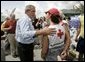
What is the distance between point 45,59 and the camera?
616 cm

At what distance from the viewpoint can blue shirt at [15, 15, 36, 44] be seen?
623cm

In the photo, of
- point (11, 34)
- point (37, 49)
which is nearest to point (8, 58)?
point (11, 34)

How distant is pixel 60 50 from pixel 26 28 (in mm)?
714

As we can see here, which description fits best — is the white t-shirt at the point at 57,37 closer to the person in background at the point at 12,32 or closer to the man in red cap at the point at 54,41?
the man in red cap at the point at 54,41

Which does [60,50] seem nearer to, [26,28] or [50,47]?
[50,47]

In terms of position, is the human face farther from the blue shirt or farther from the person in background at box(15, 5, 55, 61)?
the blue shirt

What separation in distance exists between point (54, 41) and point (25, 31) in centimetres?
56

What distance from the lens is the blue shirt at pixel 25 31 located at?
6.23 meters

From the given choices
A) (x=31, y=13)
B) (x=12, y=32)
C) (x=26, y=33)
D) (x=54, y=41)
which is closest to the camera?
(x=54, y=41)

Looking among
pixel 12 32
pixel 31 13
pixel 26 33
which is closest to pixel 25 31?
pixel 26 33

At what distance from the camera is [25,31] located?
6262 mm

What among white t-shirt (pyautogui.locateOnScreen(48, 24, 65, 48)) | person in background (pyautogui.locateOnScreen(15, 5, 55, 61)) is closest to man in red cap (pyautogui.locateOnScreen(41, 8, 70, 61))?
white t-shirt (pyautogui.locateOnScreen(48, 24, 65, 48))

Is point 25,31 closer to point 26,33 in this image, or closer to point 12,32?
point 26,33

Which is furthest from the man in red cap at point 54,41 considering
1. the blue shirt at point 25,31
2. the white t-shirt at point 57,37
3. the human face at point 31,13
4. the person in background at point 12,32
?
the person in background at point 12,32
